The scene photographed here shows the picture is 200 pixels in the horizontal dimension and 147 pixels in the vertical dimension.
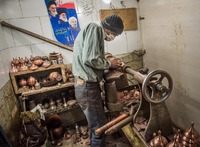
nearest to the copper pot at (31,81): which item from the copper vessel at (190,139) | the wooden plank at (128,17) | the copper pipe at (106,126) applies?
the copper pipe at (106,126)

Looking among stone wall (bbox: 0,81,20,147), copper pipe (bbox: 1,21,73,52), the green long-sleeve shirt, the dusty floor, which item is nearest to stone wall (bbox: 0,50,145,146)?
stone wall (bbox: 0,81,20,147)

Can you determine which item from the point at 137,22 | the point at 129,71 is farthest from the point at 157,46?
the point at 129,71

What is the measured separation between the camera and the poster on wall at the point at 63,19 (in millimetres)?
2551

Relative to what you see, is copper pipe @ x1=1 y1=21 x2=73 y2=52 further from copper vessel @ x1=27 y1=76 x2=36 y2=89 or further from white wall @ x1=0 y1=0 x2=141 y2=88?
copper vessel @ x1=27 y1=76 x2=36 y2=89

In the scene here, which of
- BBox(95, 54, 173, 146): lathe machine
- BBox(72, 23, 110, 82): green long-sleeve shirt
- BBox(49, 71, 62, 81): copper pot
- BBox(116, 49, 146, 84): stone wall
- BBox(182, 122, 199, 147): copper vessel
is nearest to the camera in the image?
BBox(182, 122, 199, 147): copper vessel

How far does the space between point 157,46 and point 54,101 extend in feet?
6.56

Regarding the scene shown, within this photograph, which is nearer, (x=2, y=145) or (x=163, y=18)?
(x=2, y=145)

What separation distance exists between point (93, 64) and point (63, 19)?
1.34 meters

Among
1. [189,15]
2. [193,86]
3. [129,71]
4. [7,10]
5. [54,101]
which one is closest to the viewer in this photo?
[129,71]

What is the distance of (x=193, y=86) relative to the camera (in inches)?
82.9

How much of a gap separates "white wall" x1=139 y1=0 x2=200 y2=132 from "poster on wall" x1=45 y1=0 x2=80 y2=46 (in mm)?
1305

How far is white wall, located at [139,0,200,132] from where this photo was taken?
6.48ft

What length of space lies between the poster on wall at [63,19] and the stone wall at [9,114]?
3.59 ft

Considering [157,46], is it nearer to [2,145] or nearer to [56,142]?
[56,142]
